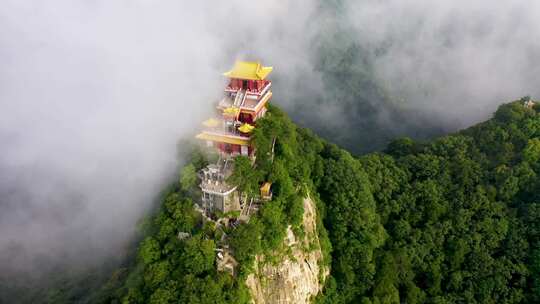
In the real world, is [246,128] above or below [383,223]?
above

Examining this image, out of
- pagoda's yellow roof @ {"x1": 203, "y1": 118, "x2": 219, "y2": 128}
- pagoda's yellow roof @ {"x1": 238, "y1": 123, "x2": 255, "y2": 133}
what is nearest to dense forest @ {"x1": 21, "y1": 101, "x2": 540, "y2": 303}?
pagoda's yellow roof @ {"x1": 238, "y1": 123, "x2": 255, "y2": 133}

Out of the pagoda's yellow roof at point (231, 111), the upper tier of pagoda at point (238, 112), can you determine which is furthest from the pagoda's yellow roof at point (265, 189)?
the pagoda's yellow roof at point (231, 111)

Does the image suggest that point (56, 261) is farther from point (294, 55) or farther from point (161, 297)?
point (294, 55)

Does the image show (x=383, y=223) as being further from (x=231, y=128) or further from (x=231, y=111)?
(x=231, y=111)

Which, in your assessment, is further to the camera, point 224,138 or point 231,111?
point 224,138

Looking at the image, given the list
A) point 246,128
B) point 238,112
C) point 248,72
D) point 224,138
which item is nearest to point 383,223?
point 246,128

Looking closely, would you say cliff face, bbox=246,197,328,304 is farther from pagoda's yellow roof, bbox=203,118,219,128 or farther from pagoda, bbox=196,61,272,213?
pagoda's yellow roof, bbox=203,118,219,128

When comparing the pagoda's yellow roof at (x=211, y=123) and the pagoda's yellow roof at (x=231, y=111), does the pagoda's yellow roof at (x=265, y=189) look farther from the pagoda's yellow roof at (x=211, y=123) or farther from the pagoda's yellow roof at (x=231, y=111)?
the pagoda's yellow roof at (x=211, y=123)

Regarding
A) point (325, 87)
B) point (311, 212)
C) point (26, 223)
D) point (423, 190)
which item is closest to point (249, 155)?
point (311, 212)
